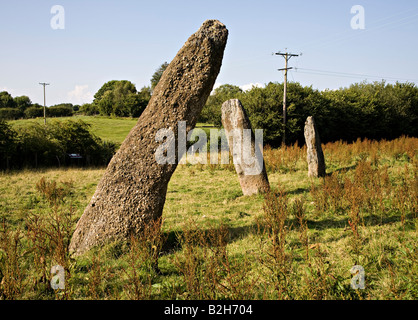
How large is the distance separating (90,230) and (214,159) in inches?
445

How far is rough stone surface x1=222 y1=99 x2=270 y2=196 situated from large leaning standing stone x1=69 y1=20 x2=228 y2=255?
12.9 feet

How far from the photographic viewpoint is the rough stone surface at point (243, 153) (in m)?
8.71

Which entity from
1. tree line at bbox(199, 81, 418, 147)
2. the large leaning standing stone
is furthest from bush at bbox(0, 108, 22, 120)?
the large leaning standing stone

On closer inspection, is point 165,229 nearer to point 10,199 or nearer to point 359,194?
point 359,194

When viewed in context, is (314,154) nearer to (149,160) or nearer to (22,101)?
(149,160)

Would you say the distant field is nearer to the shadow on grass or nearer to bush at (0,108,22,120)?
bush at (0,108,22,120)

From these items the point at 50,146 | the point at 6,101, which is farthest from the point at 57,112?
the point at 50,146

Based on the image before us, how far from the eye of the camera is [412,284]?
133 inches

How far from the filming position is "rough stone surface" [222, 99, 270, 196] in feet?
28.6

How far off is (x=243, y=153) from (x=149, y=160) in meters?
4.42

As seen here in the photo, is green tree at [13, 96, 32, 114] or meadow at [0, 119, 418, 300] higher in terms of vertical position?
green tree at [13, 96, 32, 114]

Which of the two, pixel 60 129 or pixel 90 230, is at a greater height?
pixel 60 129

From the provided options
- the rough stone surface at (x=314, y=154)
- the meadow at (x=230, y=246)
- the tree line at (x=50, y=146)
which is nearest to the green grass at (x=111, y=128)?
the tree line at (x=50, y=146)
